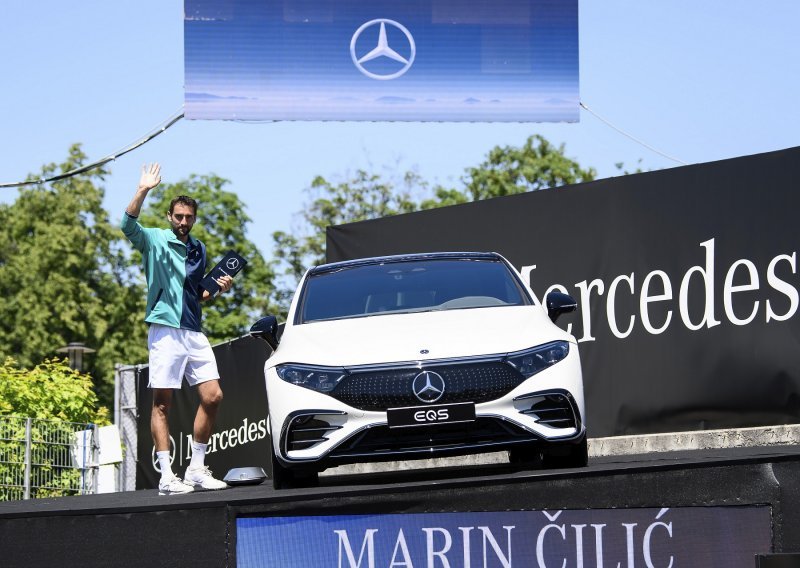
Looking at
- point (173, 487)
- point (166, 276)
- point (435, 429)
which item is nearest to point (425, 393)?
point (435, 429)

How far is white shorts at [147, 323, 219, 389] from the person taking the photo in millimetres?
8312

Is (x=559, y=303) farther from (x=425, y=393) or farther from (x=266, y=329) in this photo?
(x=266, y=329)

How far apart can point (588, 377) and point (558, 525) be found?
16.0 ft

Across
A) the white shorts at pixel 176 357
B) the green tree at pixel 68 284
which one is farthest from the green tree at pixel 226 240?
the white shorts at pixel 176 357

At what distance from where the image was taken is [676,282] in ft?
33.7

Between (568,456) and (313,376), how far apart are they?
5.03ft

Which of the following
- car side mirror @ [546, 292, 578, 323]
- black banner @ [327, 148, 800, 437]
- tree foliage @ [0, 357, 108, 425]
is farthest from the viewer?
tree foliage @ [0, 357, 108, 425]

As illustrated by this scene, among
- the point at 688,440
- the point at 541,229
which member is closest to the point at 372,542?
the point at 688,440

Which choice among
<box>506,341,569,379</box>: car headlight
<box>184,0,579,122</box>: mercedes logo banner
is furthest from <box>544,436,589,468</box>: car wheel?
<box>184,0,579,122</box>: mercedes logo banner

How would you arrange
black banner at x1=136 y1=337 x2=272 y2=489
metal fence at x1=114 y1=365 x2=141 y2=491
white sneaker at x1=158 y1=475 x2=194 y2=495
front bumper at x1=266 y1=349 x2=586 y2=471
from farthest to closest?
metal fence at x1=114 y1=365 x2=141 y2=491
black banner at x1=136 y1=337 x2=272 y2=489
white sneaker at x1=158 y1=475 x2=194 y2=495
front bumper at x1=266 y1=349 x2=586 y2=471

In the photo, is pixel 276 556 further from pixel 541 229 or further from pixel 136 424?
pixel 136 424

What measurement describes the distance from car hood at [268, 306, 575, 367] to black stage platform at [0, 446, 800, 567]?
1.03m

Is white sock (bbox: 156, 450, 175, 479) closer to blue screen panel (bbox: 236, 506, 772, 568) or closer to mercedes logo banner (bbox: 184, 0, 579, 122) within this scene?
blue screen panel (bbox: 236, 506, 772, 568)

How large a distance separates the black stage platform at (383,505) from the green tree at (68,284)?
124 feet
